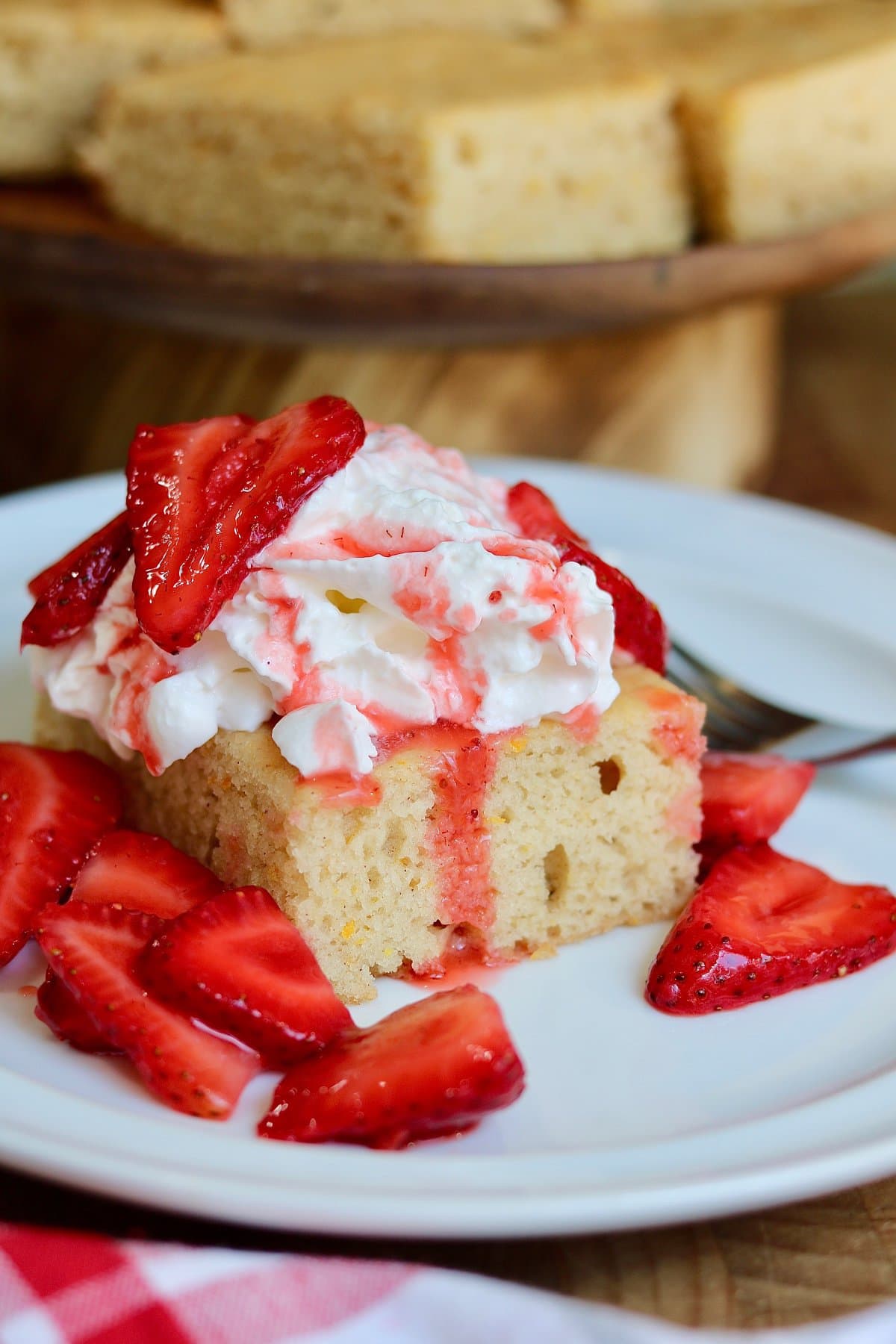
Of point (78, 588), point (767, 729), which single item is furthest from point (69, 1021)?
point (767, 729)

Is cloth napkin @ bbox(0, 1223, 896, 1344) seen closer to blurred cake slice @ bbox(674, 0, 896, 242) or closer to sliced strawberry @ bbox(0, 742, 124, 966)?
sliced strawberry @ bbox(0, 742, 124, 966)

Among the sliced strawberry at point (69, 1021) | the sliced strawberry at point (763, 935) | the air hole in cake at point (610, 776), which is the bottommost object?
the sliced strawberry at point (763, 935)

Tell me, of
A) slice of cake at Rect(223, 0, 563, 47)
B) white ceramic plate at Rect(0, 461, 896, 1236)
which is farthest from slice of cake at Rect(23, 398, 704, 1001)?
slice of cake at Rect(223, 0, 563, 47)

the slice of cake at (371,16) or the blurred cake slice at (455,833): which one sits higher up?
the slice of cake at (371,16)

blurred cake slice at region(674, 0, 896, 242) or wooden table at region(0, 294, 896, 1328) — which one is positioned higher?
blurred cake slice at region(674, 0, 896, 242)

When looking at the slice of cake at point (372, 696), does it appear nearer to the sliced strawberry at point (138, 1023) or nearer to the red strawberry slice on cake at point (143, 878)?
the red strawberry slice on cake at point (143, 878)

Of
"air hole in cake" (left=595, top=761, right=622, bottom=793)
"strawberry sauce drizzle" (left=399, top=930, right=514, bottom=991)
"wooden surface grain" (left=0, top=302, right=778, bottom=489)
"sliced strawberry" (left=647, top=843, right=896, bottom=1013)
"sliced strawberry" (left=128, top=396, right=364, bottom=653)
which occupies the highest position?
"sliced strawberry" (left=128, top=396, right=364, bottom=653)

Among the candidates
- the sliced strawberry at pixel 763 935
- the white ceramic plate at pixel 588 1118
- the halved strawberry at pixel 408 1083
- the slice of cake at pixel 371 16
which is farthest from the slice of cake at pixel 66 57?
the halved strawberry at pixel 408 1083
